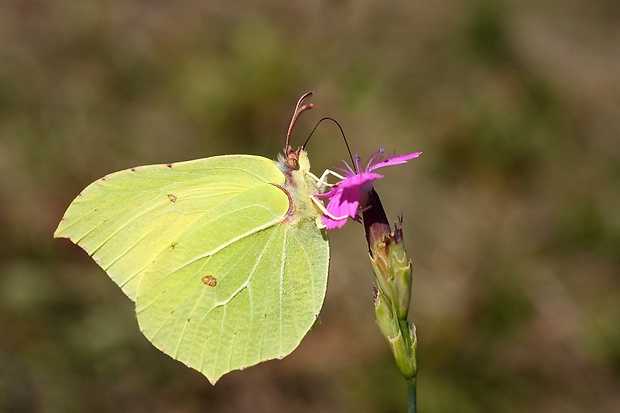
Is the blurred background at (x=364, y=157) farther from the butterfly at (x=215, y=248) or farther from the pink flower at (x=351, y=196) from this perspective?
the pink flower at (x=351, y=196)

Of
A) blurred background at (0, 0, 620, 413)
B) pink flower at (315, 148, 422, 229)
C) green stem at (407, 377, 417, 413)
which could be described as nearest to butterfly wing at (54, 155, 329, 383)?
pink flower at (315, 148, 422, 229)

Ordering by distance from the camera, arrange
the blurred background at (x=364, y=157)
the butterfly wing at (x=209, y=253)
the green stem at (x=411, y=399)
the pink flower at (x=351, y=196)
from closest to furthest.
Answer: the green stem at (x=411, y=399)
the pink flower at (x=351, y=196)
the butterfly wing at (x=209, y=253)
the blurred background at (x=364, y=157)

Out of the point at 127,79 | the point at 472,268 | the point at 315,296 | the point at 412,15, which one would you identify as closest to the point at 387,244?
the point at 315,296

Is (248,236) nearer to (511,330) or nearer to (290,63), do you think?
(511,330)

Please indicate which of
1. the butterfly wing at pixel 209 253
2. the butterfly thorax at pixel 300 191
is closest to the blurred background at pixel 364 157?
the butterfly wing at pixel 209 253

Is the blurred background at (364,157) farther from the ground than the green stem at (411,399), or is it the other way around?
the blurred background at (364,157)

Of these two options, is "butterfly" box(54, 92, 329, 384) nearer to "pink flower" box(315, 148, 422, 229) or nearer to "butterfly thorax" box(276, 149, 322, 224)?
"butterfly thorax" box(276, 149, 322, 224)
